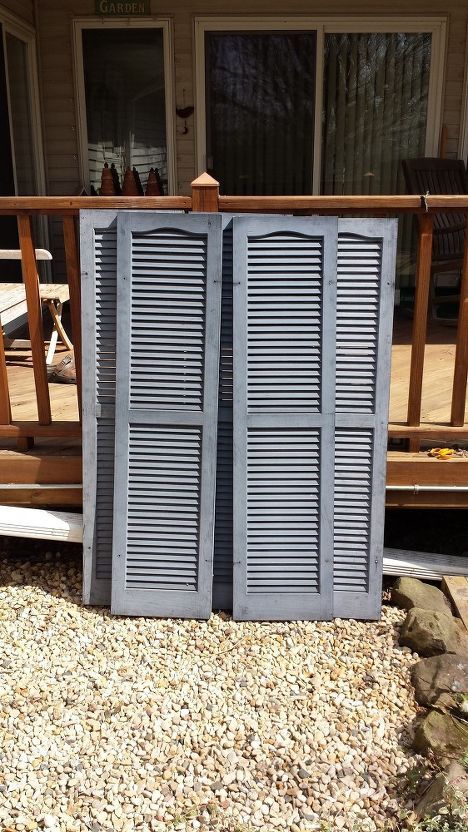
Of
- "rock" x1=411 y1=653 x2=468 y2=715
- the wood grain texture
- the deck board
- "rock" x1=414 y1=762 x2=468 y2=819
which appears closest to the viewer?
"rock" x1=414 y1=762 x2=468 y2=819

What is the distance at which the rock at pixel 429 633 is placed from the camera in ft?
8.41

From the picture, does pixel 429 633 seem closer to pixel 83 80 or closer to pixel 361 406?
pixel 361 406

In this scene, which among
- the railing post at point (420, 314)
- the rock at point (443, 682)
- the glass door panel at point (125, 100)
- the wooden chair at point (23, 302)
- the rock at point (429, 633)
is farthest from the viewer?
the glass door panel at point (125, 100)

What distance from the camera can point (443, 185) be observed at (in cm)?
571

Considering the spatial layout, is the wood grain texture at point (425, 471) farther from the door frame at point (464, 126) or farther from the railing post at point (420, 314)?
the door frame at point (464, 126)

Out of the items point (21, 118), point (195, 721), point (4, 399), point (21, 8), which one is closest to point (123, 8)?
point (21, 8)

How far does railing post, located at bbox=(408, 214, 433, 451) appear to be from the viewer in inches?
107

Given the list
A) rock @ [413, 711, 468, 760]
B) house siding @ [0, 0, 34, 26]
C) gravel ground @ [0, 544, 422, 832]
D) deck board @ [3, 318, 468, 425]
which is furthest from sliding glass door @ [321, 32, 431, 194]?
rock @ [413, 711, 468, 760]

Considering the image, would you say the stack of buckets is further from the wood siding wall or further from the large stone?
the large stone

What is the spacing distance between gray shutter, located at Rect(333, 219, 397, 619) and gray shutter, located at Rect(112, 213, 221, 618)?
0.49 meters

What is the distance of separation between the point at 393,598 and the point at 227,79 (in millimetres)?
4738

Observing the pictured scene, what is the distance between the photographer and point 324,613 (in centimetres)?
275

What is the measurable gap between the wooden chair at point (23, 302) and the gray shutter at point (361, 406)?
2.06 meters

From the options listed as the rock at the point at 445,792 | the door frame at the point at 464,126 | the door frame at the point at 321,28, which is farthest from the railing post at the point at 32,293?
Answer: the door frame at the point at 464,126
